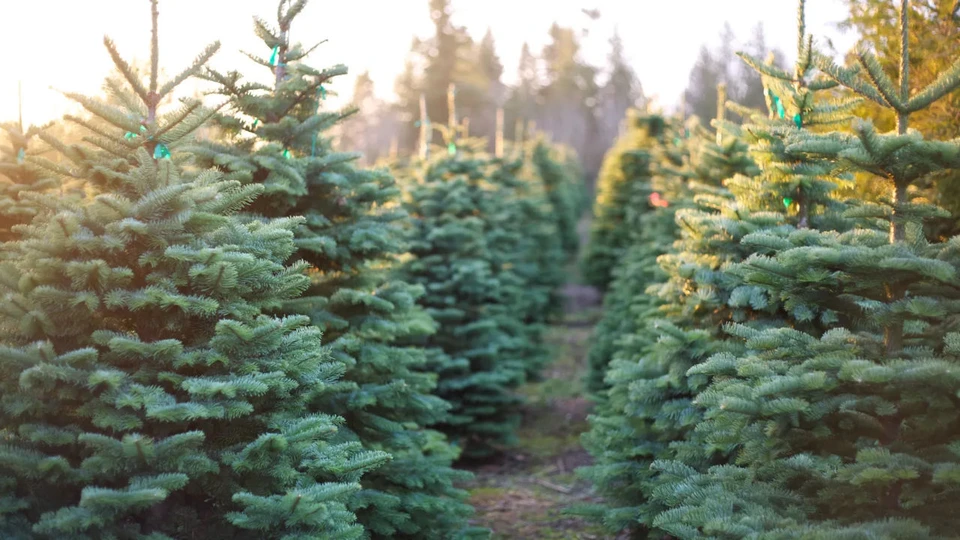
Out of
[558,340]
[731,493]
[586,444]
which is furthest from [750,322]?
[558,340]

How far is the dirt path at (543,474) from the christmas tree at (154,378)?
3.08 m

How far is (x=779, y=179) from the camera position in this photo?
5.28 metres

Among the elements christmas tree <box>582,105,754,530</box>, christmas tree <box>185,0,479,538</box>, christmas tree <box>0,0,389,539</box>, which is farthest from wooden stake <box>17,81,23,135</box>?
christmas tree <box>582,105,754,530</box>

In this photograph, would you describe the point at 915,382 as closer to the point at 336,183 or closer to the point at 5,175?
the point at 336,183

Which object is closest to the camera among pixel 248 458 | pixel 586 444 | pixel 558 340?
pixel 248 458

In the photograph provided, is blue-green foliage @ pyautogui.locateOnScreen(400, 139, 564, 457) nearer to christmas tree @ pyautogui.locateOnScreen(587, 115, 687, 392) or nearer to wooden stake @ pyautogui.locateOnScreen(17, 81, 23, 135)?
christmas tree @ pyautogui.locateOnScreen(587, 115, 687, 392)

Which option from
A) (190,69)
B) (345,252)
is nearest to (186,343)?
(190,69)

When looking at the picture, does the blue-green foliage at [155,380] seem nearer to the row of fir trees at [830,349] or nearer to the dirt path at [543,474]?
the row of fir trees at [830,349]

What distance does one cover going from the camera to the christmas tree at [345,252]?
18.0 ft

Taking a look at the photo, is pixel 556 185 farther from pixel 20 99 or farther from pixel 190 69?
pixel 190 69

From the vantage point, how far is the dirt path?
778cm

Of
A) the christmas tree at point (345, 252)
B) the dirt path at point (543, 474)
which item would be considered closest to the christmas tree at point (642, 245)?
the dirt path at point (543, 474)

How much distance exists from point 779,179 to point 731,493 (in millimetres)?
2488

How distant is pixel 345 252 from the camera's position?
5.96m
